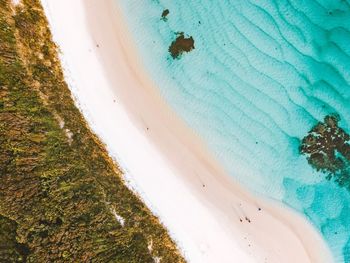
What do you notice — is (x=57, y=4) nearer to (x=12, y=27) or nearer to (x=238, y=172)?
(x=12, y=27)

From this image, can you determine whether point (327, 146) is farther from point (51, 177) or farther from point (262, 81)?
point (51, 177)

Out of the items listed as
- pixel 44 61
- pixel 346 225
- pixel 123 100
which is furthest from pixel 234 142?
pixel 44 61

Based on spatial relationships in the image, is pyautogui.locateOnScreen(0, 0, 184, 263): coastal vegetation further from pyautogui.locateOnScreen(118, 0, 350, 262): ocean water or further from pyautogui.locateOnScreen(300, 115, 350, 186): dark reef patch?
pyautogui.locateOnScreen(300, 115, 350, 186): dark reef patch

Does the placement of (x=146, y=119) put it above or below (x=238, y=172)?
above

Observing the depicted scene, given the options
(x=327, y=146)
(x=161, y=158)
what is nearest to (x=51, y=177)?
(x=161, y=158)

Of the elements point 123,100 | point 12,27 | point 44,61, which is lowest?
point 123,100

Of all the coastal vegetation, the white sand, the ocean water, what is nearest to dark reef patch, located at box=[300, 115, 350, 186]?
the ocean water

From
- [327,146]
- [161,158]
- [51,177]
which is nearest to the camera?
[51,177]
